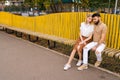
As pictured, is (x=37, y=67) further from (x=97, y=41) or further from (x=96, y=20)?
(x=96, y=20)

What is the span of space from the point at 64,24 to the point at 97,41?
8.23 ft

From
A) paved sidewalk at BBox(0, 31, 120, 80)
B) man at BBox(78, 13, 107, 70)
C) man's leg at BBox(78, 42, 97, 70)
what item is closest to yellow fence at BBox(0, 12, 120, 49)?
man at BBox(78, 13, 107, 70)

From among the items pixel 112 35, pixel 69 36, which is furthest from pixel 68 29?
pixel 112 35

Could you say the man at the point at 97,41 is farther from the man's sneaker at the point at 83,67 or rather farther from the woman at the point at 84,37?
the woman at the point at 84,37

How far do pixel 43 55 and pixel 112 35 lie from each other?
244cm

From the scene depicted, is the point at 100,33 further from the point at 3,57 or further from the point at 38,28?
the point at 38,28

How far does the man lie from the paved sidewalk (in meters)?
0.30

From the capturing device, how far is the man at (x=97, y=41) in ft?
19.0

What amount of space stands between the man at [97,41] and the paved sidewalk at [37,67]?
297mm

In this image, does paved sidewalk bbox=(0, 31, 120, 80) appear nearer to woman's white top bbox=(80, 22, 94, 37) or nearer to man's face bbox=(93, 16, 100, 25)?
woman's white top bbox=(80, 22, 94, 37)

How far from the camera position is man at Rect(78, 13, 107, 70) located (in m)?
5.79

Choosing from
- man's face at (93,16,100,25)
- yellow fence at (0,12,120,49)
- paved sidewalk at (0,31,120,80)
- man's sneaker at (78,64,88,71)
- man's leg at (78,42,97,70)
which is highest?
man's face at (93,16,100,25)

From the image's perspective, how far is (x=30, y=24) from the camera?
10.8 meters

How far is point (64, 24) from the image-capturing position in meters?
8.34
